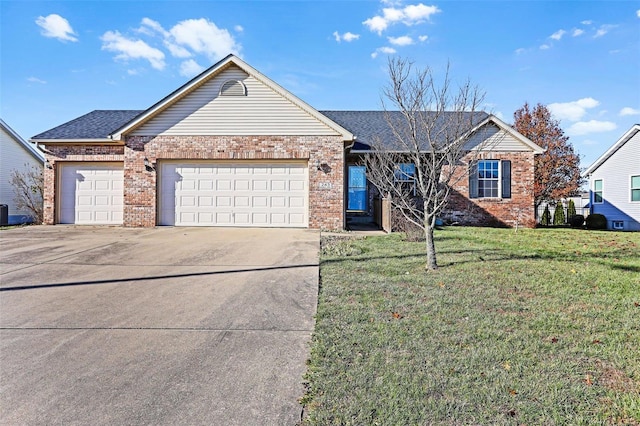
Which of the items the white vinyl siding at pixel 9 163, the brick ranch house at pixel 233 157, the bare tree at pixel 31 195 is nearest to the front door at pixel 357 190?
the brick ranch house at pixel 233 157

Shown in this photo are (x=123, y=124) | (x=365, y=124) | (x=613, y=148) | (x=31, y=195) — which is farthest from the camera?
(x=613, y=148)

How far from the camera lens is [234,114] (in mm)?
13188

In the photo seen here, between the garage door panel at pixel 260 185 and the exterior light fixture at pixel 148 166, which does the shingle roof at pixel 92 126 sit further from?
the garage door panel at pixel 260 185

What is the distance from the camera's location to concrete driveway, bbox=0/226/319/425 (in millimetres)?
2572

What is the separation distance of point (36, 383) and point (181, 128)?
38.2ft

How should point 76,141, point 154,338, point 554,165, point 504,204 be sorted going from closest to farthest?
point 154,338, point 76,141, point 504,204, point 554,165

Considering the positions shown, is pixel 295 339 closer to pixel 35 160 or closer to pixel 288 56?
pixel 288 56

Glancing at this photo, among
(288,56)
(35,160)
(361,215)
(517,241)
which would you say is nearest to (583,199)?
(361,215)

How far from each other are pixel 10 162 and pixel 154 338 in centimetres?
2208

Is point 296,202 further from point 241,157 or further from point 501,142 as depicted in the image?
point 501,142

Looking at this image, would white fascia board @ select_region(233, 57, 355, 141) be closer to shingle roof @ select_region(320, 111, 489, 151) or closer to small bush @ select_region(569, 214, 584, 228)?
shingle roof @ select_region(320, 111, 489, 151)

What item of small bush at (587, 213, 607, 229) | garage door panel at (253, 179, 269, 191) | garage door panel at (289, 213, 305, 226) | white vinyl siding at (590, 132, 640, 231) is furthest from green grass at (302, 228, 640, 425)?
white vinyl siding at (590, 132, 640, 231)

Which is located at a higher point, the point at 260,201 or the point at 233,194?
the point at 233,194

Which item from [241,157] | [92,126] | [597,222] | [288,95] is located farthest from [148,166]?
[597,222]
